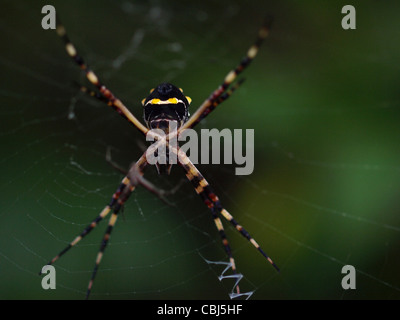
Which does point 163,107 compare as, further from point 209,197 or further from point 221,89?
point 209,197

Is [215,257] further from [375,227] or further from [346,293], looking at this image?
[375,227]

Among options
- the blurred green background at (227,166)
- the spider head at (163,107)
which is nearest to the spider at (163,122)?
the spider head at (163,107)

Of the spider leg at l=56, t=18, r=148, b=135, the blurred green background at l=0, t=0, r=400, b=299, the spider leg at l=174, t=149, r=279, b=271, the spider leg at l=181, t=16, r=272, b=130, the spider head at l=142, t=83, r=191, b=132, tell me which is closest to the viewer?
the spider leg at l=181, t=16, r=272, b=130

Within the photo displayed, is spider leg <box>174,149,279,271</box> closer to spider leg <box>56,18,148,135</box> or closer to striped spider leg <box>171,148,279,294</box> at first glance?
striped spider leg <box>171,148,279,294</box>

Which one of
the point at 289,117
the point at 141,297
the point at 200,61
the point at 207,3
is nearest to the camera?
the point at 141,297

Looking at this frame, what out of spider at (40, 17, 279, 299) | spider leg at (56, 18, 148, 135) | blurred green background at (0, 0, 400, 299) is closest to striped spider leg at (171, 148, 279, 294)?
spider at (40, 17, 279, 299)

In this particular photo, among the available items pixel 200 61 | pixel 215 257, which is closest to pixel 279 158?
pixel 215 257

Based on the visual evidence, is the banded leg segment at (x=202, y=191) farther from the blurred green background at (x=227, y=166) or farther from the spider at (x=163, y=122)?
the blurred green background at (x=227, y=166)

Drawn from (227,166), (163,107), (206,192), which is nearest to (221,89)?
(163,107)
